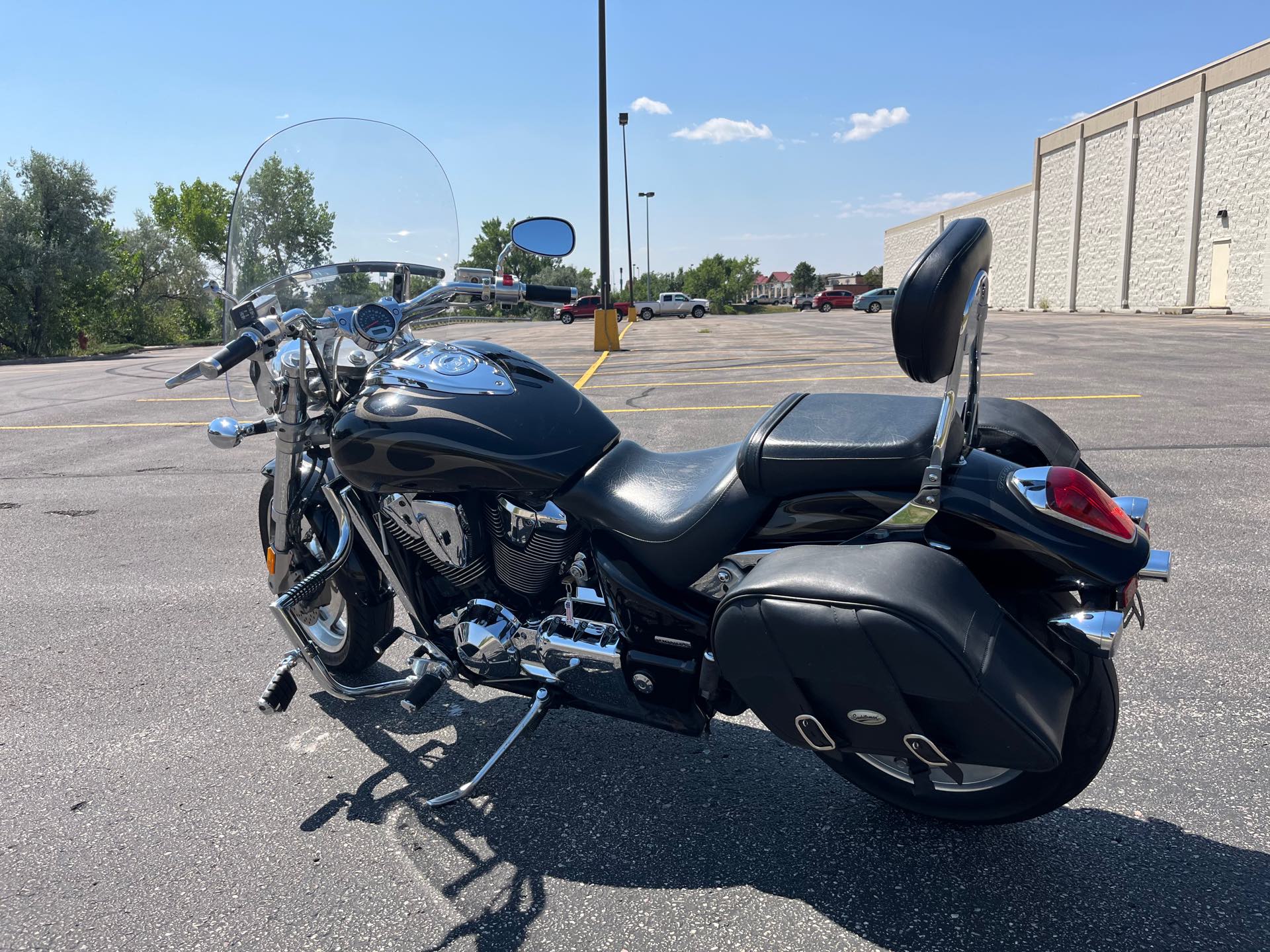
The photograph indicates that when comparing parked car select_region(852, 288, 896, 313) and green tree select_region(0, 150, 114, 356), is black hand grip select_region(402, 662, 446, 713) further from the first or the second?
parked car select_region(852, 288, 896, 313)

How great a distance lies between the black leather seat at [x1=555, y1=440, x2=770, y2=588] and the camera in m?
2.21

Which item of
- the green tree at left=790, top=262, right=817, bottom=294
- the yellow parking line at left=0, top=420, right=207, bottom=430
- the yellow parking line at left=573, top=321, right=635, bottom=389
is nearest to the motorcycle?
the yellow parking line at left=573, top=321, right=635, bottom=389

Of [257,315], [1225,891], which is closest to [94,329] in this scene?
[257,315]

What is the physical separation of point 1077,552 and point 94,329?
127 ft

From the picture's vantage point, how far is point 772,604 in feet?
5.97

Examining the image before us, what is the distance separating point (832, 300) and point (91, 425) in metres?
51.3

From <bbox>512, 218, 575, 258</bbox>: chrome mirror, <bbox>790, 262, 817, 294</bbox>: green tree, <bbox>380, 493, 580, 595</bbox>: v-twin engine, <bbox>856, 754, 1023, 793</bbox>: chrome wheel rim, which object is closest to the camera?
<bbox>856, 754, 1023, 793</bbox>: chrome wheel rim

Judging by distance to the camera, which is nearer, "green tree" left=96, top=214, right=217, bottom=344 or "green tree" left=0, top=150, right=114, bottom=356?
"green tree" left=0, top=150, right=114, bottom=356

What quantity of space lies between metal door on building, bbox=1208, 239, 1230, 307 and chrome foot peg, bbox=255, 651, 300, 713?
3434 centimetres

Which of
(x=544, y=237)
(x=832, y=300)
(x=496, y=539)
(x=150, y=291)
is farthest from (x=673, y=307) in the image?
(x=496, y=539)

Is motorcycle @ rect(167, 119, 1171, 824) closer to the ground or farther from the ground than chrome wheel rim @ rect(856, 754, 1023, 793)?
farther from the ground

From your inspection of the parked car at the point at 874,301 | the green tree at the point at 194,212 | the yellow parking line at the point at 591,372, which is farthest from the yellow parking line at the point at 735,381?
the green tree at the point at 194,212

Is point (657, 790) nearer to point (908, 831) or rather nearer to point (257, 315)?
point (908, 831)

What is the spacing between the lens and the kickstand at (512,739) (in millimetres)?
2420
